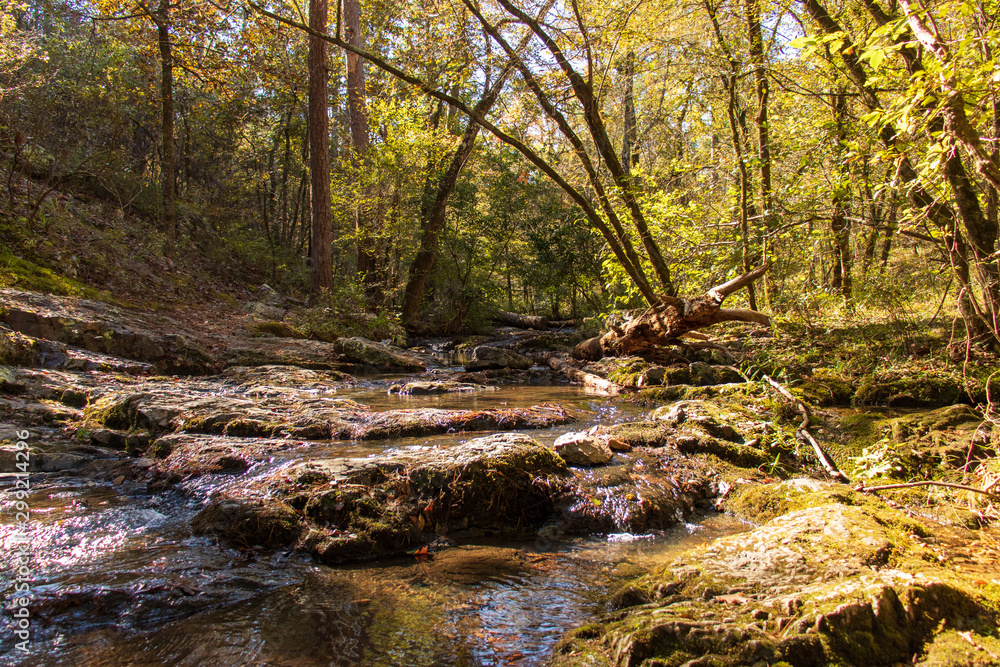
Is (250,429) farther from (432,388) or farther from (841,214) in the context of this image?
(841,214)

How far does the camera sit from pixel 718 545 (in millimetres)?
Result: 2805

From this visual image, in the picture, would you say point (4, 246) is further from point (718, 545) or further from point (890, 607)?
point (890, 607)

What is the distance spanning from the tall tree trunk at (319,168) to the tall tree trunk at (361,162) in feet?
4.25

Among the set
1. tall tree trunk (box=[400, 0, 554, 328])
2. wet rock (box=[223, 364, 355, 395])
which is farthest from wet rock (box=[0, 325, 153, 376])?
tall tree trunk (box=[400, 0, 554, 328])

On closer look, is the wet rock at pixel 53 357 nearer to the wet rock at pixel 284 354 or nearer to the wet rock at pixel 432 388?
the wet rock at pixel 284 354

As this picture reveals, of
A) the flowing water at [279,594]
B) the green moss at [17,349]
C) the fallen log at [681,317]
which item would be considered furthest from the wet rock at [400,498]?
the green moss at [17,349]

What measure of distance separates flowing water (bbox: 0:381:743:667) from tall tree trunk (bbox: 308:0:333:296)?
32.3 ft

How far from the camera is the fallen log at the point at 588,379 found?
9.11 meters

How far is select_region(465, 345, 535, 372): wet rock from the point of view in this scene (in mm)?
11597

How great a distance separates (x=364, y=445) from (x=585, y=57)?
5.34 m

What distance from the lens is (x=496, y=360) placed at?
11.9 m

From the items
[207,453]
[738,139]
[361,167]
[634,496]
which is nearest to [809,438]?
[634,496]

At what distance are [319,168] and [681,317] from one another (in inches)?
404

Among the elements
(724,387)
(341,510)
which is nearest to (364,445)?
(341,510)
